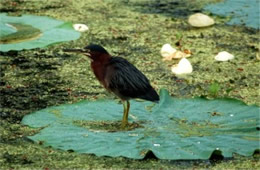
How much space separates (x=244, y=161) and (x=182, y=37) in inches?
84.7

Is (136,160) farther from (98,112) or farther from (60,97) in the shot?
(60,97)

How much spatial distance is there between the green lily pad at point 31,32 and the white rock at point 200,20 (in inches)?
34.7

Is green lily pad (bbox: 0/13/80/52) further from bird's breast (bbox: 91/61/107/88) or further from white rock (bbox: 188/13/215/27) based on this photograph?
bird's breast (bbox: 91/61/107/88)

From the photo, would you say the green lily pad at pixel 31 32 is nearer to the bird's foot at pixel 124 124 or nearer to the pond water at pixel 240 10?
the pond water at pixel 240 10

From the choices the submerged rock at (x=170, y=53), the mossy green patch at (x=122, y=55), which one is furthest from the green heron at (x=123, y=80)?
the submerged rock at (x=170, y=53)

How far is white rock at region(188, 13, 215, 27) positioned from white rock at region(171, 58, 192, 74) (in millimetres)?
942

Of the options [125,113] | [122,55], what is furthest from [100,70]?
[122,55]

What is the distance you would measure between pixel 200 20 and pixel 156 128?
2175 mm

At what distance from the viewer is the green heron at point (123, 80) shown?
11.1 feet

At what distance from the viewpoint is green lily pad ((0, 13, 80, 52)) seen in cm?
468

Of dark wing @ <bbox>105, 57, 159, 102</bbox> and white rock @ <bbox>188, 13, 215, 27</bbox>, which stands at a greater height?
dark wing @ <bbox>105, 57, 159, 102</bbox>

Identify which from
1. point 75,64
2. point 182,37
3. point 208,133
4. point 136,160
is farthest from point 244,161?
point 182,37

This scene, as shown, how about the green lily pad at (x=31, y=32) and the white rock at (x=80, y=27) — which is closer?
the green lily pad at (x=31, y=32)

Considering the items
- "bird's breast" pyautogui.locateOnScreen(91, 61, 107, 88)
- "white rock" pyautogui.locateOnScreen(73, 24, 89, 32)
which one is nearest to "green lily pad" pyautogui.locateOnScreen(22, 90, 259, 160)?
"bird's breast" pyautogui.locateOnScreen(91, 61, 107, 88)
